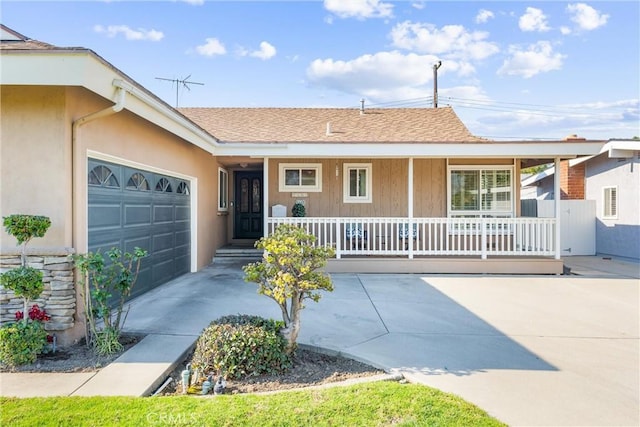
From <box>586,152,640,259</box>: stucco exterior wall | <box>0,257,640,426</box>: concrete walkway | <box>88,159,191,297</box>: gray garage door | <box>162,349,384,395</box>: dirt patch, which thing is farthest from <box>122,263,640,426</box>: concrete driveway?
<box>586,152,640,259</box>: stucco exterior wall

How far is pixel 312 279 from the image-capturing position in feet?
11.6

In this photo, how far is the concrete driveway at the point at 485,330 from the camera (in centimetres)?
297

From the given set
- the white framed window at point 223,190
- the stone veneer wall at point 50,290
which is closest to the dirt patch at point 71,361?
the stone veneer wall at point 50,290

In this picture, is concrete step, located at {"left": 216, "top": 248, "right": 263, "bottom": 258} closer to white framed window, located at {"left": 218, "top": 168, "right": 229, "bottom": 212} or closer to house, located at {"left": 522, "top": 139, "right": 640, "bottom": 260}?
white framed window, located at {"left": 218, "top": 168, "right": 229, "bottom": 212}

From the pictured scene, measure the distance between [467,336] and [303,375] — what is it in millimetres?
2304

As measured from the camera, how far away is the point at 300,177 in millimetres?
10227

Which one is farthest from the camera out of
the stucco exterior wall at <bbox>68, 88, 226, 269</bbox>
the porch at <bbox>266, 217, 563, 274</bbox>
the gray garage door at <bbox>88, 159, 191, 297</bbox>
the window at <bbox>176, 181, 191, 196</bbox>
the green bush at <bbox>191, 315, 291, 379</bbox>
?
the porch at <bbox>266, 217, 563, 274</bbox>

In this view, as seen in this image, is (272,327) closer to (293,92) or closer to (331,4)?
(331,4)

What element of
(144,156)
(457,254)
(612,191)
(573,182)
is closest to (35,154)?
(144,156)

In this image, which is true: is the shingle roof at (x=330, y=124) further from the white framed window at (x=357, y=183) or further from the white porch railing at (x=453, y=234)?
the white porch railing at (x=453, y=234)

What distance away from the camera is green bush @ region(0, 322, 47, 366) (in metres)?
3.41

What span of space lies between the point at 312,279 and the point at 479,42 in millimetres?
11601
